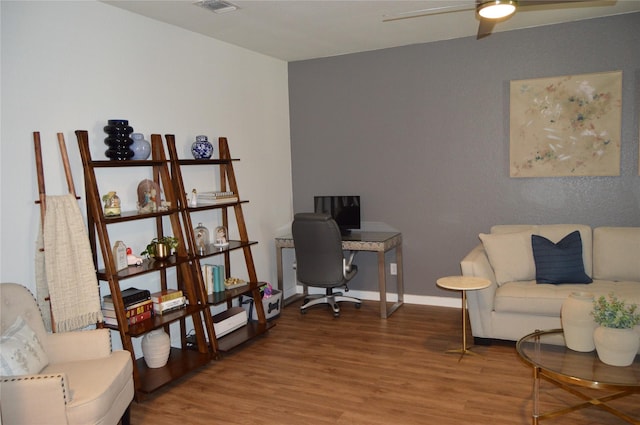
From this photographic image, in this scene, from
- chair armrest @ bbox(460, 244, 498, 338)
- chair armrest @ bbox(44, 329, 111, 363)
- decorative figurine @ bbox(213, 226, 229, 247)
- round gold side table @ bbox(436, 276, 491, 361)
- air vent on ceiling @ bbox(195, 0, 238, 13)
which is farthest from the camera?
decorative figurine @ bbox(213, 226, 229, 247)

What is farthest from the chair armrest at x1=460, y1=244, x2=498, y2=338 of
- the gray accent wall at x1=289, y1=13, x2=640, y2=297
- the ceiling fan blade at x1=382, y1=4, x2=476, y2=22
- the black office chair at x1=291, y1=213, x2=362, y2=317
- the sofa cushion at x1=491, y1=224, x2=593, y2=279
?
the ceiling fan blade at x1=382, y1=4, x2=476, y2=22

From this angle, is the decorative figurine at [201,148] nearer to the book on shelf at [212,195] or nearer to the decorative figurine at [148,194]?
the book on shelf at [212,195]

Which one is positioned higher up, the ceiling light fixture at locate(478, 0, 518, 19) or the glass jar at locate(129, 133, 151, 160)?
the ceiling light fixture at locate(478, 0, 518, 19)

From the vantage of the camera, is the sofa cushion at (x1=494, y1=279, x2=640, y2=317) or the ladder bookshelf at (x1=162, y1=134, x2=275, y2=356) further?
the ladder bookshelf at (x1=162, y1=134, x2=275, y2=356)

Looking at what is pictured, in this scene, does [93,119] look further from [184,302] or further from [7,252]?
[184,302]

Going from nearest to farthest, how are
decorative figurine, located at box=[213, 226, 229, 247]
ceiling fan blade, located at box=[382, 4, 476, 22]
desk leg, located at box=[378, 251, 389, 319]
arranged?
ceiling fan blade, located at box=[382, 4, 476, 22], decorative figurine, located at box=[213, 226, 229, 247], desk leg, located at box=[378, 251, 389, 319]

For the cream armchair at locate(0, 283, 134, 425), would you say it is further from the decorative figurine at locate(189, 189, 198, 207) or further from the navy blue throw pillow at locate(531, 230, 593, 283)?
the navy blue throw pillow at locate(531, 230, 593, 283)

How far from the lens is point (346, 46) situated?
16.4 feet

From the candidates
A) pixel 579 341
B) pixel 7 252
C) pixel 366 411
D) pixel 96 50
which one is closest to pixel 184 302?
pixel 7 252

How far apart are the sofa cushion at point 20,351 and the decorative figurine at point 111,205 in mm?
924

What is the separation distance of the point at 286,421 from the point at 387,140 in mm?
3166

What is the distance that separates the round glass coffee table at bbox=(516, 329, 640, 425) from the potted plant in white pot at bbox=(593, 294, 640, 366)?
5 centimetres

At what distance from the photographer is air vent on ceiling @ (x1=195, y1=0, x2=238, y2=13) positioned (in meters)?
3.51

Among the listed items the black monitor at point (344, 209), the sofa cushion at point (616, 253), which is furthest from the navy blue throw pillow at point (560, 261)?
the black monitor at point (344, 209)
